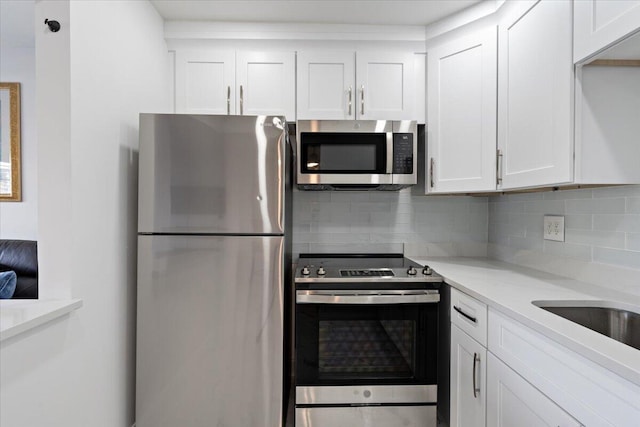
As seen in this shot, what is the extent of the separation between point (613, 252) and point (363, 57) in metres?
1.62

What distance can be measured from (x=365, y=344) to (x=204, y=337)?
0.81 m

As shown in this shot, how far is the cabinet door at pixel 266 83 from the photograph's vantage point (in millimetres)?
1957

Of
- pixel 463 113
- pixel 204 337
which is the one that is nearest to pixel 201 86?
pixel 204 337

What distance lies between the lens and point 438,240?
2330 mm

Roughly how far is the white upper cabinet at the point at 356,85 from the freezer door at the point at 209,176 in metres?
0.55

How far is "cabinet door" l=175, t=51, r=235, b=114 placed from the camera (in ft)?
6.40

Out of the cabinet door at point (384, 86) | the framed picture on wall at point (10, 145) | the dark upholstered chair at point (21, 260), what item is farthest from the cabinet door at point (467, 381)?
the framed picture on wall at point (10, 145)

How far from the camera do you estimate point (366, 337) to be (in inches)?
65.8

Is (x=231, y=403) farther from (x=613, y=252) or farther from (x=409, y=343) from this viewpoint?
(x=613, y=252)

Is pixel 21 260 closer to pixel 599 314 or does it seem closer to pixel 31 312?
pixel 31 312

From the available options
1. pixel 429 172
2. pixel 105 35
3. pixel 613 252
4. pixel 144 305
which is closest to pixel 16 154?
pixel 105 35

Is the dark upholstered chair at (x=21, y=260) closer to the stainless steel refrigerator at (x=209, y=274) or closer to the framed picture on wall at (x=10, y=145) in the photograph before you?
the framed picture on wall at (x=10, y=145)

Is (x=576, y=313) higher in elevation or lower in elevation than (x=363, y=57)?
lower

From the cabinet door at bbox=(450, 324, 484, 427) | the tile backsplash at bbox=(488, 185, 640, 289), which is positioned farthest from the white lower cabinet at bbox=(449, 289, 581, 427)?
the tile backsplash at bbox=(488, 185, 640, 289)
